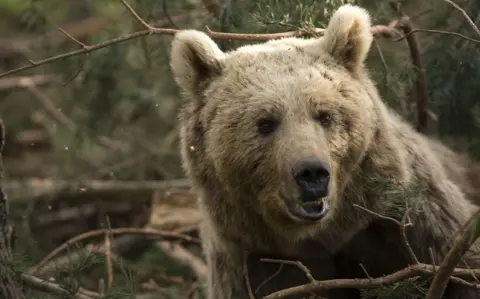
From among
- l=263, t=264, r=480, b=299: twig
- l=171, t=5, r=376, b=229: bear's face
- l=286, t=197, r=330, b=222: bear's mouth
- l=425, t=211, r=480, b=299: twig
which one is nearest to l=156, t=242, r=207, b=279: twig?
l=171, t=5, r=376, b=229: bear's face

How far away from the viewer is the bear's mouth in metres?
4.24

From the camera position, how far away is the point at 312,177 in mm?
4129

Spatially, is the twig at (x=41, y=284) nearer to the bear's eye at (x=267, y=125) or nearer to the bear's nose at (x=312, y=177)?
the bear's eye at (x=267, y=125)

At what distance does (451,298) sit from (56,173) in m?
6.42

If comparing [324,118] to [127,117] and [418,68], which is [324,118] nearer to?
[418,68]

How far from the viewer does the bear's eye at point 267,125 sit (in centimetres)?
446

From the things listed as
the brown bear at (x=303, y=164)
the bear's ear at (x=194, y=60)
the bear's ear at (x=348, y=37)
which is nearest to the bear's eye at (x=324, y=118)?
the brown bear at (x=303, y=164)

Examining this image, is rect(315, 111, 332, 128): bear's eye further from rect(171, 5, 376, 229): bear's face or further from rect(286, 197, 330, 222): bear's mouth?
rect(286, 197, 330, 222): bear's mouth

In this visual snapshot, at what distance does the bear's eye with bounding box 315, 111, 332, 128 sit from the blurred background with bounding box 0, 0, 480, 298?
0.94m

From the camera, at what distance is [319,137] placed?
4309 millimetres

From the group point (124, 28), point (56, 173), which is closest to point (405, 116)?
point (124, 28)

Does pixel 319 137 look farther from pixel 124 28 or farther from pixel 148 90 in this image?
pixel 148 90

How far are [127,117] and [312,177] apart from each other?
5.53m

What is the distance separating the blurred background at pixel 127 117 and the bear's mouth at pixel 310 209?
1.19 meters
